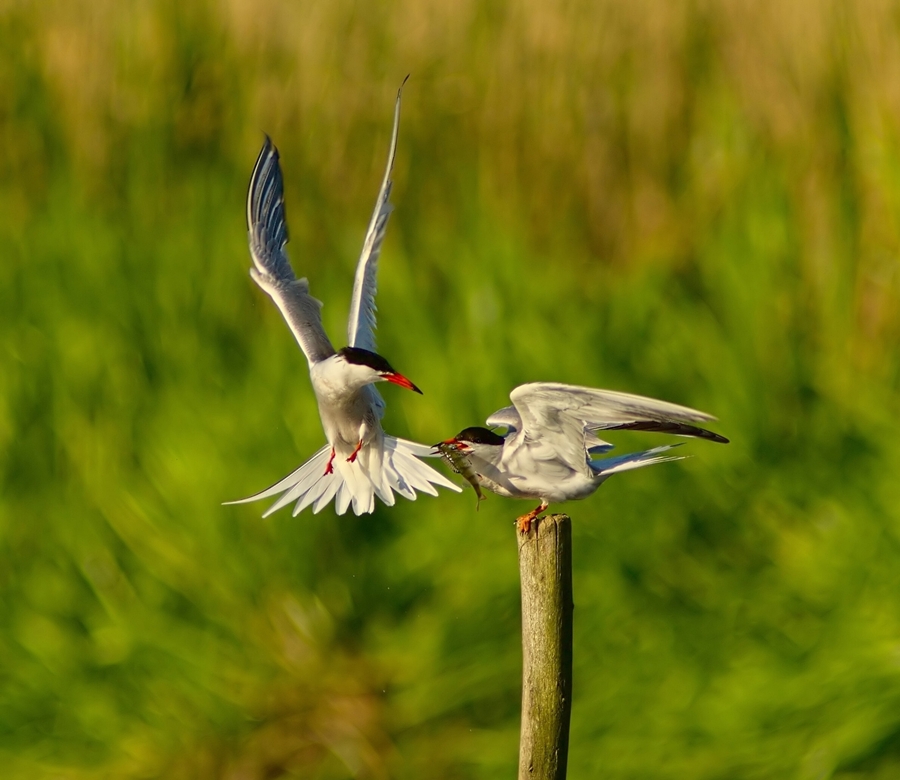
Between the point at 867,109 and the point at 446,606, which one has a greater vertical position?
the point at 867,109

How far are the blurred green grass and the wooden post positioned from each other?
3.13 feet

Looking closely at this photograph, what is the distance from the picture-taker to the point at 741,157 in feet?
9.48

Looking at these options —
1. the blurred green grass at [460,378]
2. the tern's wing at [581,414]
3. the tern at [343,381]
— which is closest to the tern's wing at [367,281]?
the tern at [343,381]

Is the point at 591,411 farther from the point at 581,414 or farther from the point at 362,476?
the point at 362,476

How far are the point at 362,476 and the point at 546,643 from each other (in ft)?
1.30

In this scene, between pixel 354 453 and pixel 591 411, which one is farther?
pixel 354 453

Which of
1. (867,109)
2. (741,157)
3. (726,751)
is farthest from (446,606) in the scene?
(867,109)

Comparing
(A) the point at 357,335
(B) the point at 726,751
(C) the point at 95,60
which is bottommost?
(B) the point at 726,751

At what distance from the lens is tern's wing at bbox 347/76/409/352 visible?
2.00 meters

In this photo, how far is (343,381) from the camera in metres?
1.78

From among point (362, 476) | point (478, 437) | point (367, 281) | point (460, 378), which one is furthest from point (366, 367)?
point (460, 378)

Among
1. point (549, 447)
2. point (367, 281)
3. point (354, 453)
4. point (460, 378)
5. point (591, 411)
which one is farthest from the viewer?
point (460, 378)

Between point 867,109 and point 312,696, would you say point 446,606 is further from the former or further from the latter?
point 867,109

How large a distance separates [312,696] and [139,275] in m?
1.01
